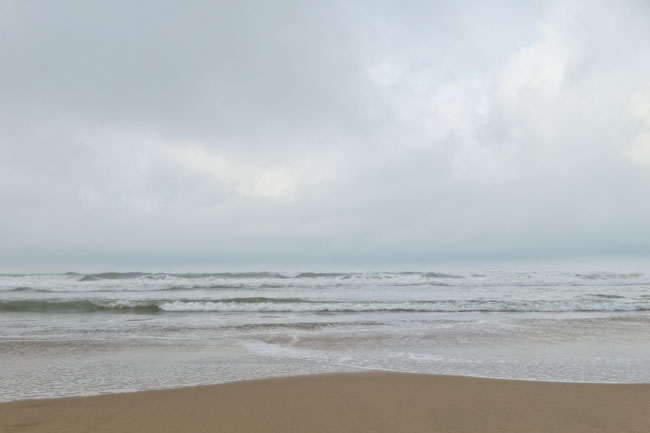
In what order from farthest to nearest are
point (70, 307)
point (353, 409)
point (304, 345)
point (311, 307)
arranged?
1. point (70, 307)
2. point (311, 307)
3. point (304, 345)
4. point (353, 409)

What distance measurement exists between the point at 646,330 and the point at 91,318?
18.8m

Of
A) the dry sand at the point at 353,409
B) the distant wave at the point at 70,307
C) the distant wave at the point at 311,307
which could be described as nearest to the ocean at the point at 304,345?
the distant wave at the point at 311,307

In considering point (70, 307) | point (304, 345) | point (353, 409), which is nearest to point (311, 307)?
point (304, 345)

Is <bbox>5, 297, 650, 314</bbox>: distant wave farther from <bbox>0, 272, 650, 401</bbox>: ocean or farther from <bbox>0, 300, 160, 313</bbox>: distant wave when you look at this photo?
<bbox>0, 272, 650, 401</bbox>: ocean

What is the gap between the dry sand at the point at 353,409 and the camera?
14.0 feet

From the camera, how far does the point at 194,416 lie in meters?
4.59

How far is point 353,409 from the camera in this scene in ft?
15.7

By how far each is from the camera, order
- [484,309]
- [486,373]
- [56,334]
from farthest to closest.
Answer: [484,309], [56,334], [486,373]

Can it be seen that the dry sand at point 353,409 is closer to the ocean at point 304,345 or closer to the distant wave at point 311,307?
the ocean at point 304,345

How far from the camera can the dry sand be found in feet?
14.0

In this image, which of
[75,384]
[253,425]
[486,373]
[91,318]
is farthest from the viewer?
[91,318]

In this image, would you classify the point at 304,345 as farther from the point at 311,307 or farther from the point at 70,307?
the point at 70,307

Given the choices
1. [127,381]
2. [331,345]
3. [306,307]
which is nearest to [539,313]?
[306,307]

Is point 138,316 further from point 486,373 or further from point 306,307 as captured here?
point 486,373
